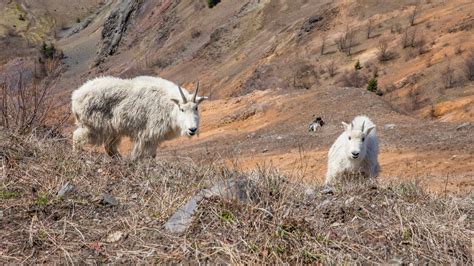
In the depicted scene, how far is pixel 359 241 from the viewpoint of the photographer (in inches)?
151

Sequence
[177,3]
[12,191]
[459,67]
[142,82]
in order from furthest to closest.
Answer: [177,3] → [459,67] → [142,82] → [12,191]

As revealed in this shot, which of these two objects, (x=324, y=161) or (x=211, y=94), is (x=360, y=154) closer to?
(x=324, y=161)

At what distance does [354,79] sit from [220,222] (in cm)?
2299

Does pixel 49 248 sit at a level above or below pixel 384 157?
above

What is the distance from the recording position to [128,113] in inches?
354

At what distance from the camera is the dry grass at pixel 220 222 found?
3721mm

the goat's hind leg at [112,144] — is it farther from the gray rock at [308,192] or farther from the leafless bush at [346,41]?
the leafless bush at [346,41]

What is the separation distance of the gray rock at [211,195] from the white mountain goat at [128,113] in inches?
178

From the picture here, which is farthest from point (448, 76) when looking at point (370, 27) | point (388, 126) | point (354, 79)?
point (370, 27)

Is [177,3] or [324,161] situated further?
[177,3]

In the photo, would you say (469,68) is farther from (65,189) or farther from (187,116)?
(65,189)

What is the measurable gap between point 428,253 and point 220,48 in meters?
41.0

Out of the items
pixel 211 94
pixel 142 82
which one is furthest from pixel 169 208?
pixel 211 94

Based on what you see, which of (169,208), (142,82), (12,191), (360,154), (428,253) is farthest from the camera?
(142,82)
